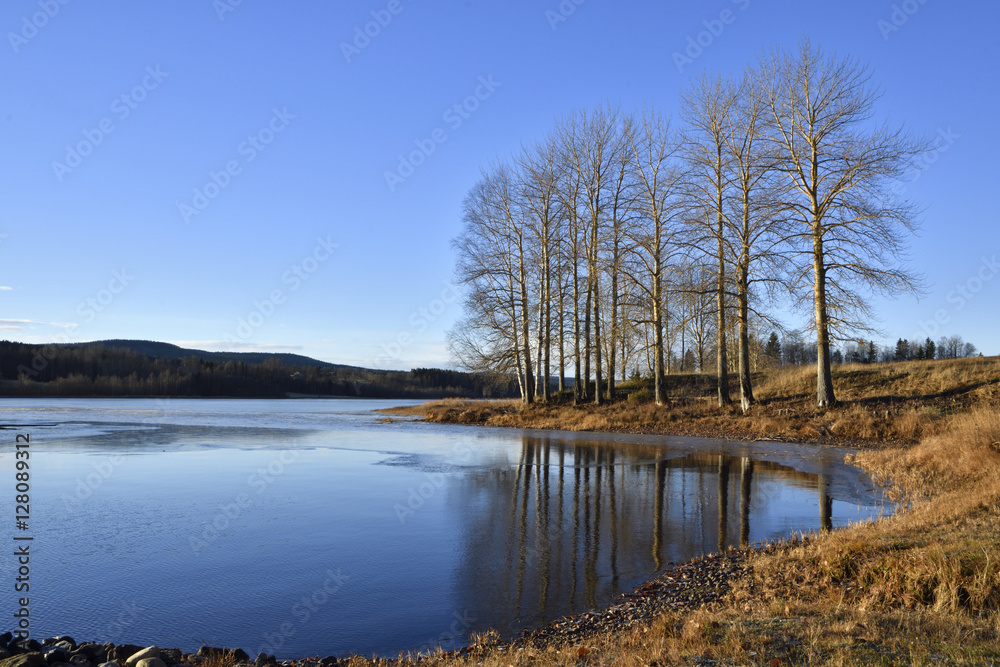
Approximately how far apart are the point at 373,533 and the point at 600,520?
407cm

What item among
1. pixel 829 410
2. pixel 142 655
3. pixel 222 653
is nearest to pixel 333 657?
pixel 222 653

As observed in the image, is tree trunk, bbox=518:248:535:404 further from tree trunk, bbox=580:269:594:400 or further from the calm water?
the calm water

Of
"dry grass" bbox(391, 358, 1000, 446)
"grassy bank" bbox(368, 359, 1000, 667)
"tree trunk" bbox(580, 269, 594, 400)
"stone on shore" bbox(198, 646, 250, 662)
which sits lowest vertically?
"stone on shore" bbox(198, 646, 250, 662)

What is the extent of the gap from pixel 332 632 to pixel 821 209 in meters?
24.4

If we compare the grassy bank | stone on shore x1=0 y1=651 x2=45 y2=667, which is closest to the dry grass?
the grassy bank

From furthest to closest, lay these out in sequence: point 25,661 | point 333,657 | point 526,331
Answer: point 526,331, point 333,657, point 25,661

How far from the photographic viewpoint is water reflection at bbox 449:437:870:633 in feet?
25.6

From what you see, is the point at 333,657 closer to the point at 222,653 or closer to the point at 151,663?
the point at 222,653

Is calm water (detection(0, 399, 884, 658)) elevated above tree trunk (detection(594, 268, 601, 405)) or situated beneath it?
situated beneath

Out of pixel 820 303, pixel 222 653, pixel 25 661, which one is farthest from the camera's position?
pixel 820 303

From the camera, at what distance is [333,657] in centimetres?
600

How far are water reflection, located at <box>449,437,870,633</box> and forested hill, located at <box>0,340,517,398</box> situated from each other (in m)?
50.2

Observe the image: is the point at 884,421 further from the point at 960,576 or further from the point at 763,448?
the point at 960,576

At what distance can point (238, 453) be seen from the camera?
73.9 ft
